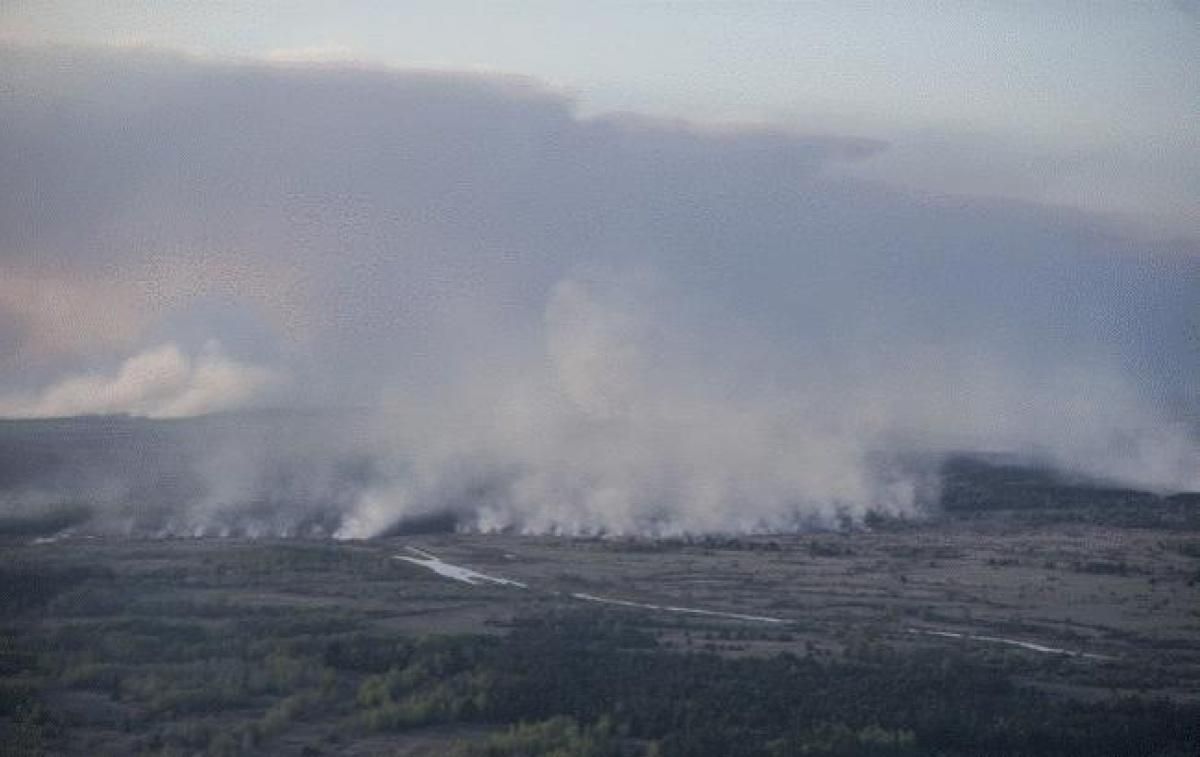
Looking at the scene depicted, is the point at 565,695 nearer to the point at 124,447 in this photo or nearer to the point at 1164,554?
the point at 1164,554

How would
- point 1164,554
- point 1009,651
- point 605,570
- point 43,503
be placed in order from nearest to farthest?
point 1009,651 → point 605,570 → point 1164,554 → point 43,503

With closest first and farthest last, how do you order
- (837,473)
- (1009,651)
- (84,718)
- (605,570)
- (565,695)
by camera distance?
(84,718) → (565,695) → (1009,651) → (605,570) → (837,473)

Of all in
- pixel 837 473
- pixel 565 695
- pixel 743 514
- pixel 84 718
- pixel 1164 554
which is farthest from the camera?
pixel 837 473

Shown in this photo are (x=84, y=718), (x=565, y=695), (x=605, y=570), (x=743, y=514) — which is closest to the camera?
(x=84, y=718)

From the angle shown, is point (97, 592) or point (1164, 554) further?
point (1164, 554)

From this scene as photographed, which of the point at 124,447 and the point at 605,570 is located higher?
the point at 124,447

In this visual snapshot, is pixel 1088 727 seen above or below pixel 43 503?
below

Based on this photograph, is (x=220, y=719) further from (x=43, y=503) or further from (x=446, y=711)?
(x=43, y=503)

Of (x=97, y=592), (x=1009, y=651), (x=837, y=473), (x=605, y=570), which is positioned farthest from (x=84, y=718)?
(x=837, y=473)

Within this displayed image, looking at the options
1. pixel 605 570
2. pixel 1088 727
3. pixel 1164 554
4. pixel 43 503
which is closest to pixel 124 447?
pixel 43 503
